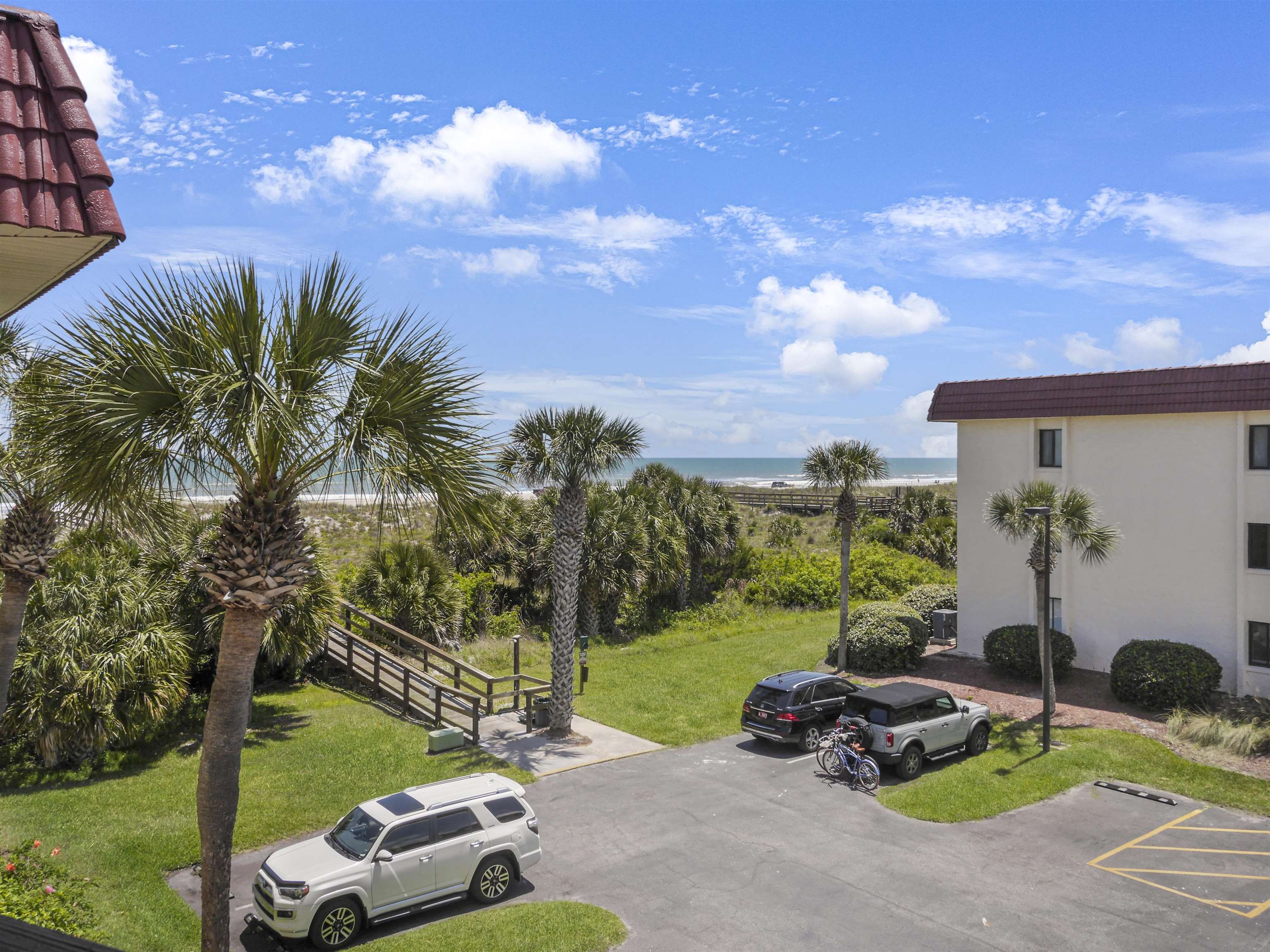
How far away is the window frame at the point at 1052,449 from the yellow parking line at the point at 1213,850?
12.0 meters

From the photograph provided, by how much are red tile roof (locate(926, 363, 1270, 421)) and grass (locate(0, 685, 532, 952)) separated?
16.4m

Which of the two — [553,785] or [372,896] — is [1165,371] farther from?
[372,896]

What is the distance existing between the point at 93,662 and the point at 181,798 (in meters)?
2.93

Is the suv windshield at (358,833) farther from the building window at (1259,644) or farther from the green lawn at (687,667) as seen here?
the building window at (1259,644)

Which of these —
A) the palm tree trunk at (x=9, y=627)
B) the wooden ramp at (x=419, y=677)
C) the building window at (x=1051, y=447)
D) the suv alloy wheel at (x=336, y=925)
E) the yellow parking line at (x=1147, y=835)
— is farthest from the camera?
the building window at (x=1051, y=447)

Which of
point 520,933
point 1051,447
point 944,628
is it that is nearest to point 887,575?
point 944,628

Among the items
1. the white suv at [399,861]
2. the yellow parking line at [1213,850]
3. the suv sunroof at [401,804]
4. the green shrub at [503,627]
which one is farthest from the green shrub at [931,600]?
the suv sunroof at [401,804]

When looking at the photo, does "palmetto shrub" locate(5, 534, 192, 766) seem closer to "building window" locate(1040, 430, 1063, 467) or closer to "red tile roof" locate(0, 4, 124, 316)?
"red tile roof" locate(0, 4, 124, 316)

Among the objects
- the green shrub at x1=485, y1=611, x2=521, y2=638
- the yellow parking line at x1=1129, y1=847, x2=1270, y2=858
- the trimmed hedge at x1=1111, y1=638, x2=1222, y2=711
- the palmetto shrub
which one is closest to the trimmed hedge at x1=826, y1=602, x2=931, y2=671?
the trimmed hedge at x1=1111, y1=638, x2=1222, y2=711

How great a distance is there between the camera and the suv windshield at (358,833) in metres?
10.5

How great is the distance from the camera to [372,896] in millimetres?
10219

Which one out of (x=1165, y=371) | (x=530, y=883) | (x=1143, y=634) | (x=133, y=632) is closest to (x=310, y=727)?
(x=133, y=632)

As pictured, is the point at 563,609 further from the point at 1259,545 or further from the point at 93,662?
the point at 1259,545

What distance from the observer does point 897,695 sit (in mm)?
16484
